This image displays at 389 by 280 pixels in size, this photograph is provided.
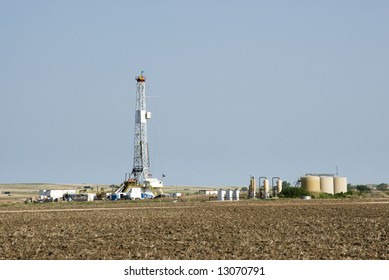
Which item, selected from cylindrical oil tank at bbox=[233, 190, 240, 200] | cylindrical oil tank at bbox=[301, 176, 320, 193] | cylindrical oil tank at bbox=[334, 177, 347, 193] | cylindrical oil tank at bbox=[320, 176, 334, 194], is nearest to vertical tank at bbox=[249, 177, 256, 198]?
cylindrical oil tank at bbox=[233, 190, 240, 200]

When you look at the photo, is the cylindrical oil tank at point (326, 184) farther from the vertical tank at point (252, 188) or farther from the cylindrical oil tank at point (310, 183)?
the vertical tank at point (252, 188)

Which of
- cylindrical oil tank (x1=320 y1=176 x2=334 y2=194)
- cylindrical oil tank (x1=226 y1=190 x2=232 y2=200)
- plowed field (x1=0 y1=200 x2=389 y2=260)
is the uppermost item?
cylindrical oil tank (x1=320 y1=176 x2=334 y2=194)

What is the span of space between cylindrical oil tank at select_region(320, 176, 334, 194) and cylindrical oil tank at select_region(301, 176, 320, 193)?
6.40 feet

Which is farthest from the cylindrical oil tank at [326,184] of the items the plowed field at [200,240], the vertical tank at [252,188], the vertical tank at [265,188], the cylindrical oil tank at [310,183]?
the plowed field at [200,240]

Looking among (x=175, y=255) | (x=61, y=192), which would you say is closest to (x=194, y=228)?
(x=175, y=255)

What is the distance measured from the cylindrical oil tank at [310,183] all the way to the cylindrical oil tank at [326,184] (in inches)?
76.8

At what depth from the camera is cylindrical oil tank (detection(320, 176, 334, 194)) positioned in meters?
114

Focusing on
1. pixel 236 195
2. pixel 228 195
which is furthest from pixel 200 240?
pixel 236 195

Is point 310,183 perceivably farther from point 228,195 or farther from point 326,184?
point 228,195

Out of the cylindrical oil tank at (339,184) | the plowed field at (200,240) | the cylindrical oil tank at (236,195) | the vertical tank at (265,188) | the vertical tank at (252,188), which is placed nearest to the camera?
the plowed field at (200,240)

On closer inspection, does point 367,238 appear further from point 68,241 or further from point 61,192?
point 61,192

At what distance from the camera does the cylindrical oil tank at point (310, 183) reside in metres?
111

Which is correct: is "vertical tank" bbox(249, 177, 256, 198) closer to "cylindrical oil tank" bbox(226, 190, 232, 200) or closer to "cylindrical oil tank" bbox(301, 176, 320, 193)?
"cylindrical oil tank" bbox(226, 190, 232, 200)
